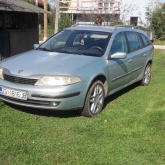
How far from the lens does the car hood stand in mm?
5156

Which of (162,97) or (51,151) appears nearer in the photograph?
(51,151)

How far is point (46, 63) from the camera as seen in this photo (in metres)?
5.44

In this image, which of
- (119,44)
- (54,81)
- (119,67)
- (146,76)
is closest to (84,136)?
(54,81)

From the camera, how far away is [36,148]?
421 centimetres

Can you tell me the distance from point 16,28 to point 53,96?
7.78 m

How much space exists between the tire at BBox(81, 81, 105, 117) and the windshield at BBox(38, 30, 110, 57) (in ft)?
2.14

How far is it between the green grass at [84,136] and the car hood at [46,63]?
789 millimetres

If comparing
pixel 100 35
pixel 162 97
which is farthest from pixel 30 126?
pixel 162 97

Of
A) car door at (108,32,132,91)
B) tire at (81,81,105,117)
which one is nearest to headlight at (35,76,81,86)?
tire at (81,81,105,117)

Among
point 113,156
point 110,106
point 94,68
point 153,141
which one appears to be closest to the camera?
point 113,156

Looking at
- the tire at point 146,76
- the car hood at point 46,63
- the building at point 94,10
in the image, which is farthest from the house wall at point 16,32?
the building at point 94,10

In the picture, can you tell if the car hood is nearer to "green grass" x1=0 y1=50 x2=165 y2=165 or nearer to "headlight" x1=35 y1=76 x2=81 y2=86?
"headlight" x1=35 y1=76 x2=81 y2=86

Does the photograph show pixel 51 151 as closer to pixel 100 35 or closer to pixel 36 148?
pixel 36 148

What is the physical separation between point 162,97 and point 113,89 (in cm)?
150
